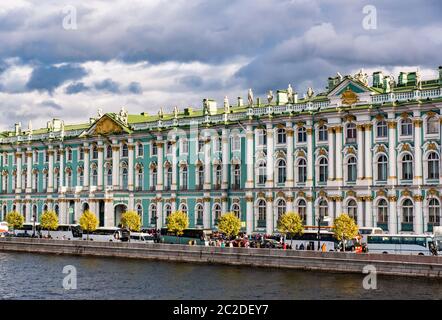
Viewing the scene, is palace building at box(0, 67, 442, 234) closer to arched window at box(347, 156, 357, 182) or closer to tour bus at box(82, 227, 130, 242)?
arched window at box(347, 156, 357, 182)

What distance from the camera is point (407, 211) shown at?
6319 centimetres

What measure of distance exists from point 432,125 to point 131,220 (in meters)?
29.2

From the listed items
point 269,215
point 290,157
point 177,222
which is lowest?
point 177,222

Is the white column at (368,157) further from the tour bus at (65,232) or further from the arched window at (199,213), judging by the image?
the tour bus at (65,232)

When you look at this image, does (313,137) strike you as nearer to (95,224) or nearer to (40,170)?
(95,224)

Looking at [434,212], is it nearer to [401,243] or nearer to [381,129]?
[401,243]

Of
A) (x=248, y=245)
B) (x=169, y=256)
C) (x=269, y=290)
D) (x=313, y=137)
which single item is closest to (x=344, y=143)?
(x=313, y=137)

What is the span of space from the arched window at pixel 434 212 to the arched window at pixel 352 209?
19.6 ft

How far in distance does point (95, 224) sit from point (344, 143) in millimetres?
27103

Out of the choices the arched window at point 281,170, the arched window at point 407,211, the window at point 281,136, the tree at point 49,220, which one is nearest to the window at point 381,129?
the arched window at point 407,211

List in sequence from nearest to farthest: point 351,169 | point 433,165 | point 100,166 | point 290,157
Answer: point 433,165 → point 351,169 → point 290,157 → point 100,166

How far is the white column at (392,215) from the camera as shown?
63.4 meters

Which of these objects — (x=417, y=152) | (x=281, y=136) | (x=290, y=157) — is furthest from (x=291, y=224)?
(x=417, y=152)
